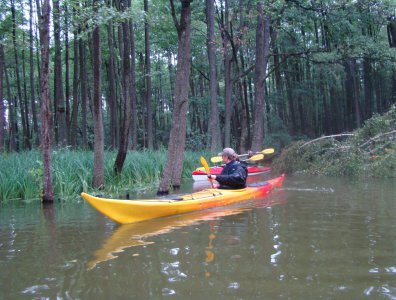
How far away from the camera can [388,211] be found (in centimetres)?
668

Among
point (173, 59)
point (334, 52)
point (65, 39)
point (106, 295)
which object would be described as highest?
point (173, 59)

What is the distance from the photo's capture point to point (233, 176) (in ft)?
26.6

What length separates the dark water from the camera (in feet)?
10.7

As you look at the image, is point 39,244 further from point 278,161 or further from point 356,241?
point 278,161

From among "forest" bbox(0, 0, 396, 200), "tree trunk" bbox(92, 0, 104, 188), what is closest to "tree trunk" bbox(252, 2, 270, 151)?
"forest" bbox(0, 0, 396, 200)

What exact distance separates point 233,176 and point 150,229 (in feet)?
9.03

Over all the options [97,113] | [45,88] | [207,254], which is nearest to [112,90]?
[97,113]

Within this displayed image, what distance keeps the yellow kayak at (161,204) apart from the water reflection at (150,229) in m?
0.10

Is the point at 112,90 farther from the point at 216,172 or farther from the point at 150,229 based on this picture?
the point at 150,229

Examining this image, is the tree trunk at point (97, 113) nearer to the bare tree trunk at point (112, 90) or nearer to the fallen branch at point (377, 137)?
the fallen branch at point (377, 137)

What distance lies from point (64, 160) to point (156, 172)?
283 centimetres

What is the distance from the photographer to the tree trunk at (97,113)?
29.9ft

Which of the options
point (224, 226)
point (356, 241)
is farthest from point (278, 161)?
point (356, 241)

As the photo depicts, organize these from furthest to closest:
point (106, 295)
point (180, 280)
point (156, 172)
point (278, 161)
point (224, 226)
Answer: point (278, 161) < point (156, 172) < point (224, 226) < point (180, 280) < point (106, 295)
